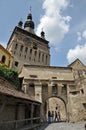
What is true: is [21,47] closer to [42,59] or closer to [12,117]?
[42,59]

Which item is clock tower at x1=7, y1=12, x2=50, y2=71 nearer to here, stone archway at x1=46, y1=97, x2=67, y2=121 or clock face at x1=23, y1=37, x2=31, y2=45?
clock face at x1=23, y1=37, x2=31, y2=45

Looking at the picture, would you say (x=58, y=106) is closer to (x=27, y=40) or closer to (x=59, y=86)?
(x=59, y=86)

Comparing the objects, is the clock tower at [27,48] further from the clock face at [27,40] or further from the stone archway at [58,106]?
the stone archway at [58,106]

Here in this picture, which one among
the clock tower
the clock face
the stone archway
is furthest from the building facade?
the clock face

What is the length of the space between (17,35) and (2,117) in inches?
1355

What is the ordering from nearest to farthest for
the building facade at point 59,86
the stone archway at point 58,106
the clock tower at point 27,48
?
the building facade at point 59,86
the stone archway at point 58,106
the clock tower at point 27,48

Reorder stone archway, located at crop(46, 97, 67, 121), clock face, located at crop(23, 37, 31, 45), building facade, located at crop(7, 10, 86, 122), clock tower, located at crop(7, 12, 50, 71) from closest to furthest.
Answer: building facade, located at crop(7, 10, 86, 122) < stone archway, located at crop(46, 97, 67, 121) < clock tower, located at crop(7, 12, 50, 71) < clock face, located at crop(23, 37, 31, 45)

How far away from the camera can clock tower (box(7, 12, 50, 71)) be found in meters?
41.7

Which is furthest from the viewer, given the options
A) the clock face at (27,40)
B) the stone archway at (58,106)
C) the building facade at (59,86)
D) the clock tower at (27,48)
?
the clock face at (27,40)

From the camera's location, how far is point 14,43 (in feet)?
137

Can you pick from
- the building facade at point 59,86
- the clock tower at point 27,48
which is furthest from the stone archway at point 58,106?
the clock tower at point 27,48

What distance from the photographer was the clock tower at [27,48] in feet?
137

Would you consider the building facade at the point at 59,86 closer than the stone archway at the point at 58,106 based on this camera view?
Yes

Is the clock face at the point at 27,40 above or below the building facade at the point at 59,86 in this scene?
above
